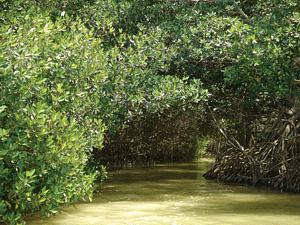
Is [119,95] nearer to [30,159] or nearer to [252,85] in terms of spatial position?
[252,85]

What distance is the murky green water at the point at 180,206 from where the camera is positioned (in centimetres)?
773

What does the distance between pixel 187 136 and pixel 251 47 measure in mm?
9570

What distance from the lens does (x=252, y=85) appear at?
32.3ft

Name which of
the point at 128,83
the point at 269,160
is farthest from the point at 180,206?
the point at 269,160

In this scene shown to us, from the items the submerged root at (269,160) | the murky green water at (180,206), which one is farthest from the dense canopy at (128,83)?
the murky green water at (180,206)

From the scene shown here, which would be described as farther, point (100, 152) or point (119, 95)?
point (100, 152)

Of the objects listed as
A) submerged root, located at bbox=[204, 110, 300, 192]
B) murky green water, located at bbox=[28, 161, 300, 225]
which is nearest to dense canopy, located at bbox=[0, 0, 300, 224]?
submerged root, located at bbox=[204, 110, 300, 192]

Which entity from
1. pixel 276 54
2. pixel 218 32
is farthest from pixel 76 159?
pixel 218 32

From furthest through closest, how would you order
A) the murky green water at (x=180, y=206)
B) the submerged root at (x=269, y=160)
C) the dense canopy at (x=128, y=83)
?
the submerged root at (x=269, y=160), the murky green water at (x=180, y=206), the dense canopy at (x=128, y=83)

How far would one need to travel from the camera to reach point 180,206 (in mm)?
8969

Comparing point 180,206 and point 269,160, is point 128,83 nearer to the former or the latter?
Result: point 180,206

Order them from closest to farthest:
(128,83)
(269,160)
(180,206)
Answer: (180,206) → (128,83) → (269,160)

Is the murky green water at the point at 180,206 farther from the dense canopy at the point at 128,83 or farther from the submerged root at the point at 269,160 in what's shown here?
the dense canopy at the point at 128,83

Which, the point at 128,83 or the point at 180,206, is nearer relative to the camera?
the point at 180,206
